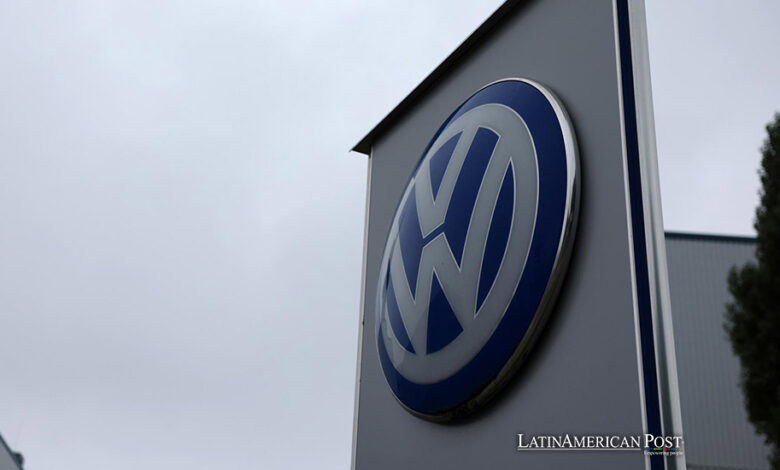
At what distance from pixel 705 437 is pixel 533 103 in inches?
319

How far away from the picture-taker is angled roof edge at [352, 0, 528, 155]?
1.60 metres

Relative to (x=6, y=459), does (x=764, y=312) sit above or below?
above

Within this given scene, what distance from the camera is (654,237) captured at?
1031mm

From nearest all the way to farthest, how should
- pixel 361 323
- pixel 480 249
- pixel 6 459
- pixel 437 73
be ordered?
pixel 480 249
pixel 437 73
pixel 361 323
pixel 6 459

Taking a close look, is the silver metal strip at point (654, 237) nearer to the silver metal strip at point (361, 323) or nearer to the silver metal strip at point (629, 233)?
the silver metal strip at point (629, 233)

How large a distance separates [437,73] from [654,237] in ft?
3.18

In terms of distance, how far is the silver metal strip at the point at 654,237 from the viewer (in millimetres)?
954

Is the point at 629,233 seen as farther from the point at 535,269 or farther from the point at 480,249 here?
the point at 480,249

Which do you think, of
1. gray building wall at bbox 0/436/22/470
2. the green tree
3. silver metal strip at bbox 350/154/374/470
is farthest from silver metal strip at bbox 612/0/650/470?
the green tree

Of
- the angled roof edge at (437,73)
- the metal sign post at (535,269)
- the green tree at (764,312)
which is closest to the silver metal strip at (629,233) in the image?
the metal sign post at (535,269)

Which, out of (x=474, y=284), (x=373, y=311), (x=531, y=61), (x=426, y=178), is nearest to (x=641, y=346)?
(x=474, y=284)

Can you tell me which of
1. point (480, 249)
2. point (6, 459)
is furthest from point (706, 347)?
point (480, 249)

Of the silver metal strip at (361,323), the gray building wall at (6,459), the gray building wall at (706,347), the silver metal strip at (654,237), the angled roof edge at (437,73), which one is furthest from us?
the gray building wall at (706,347)

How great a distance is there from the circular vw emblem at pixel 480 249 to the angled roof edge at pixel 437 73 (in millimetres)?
167
